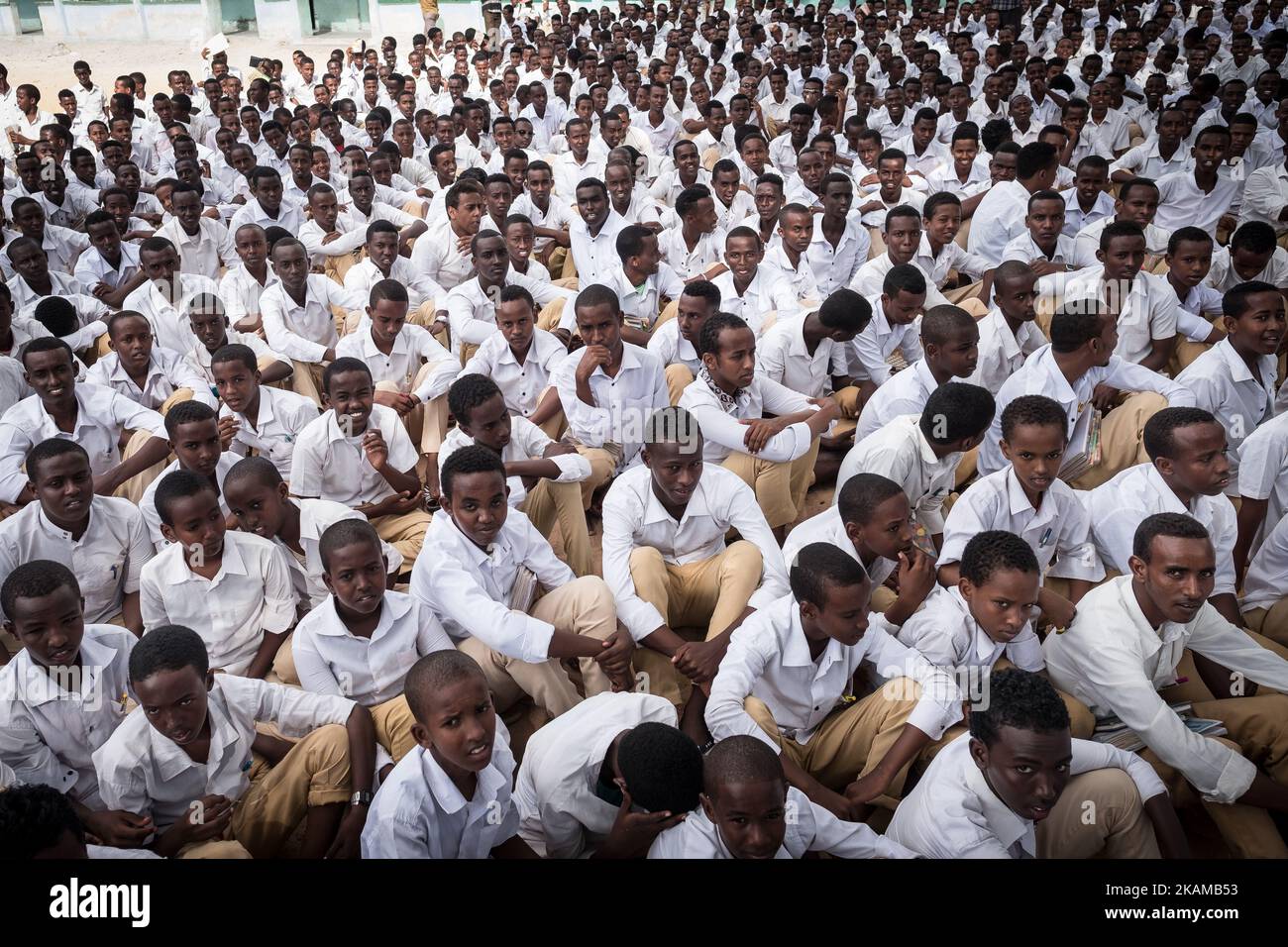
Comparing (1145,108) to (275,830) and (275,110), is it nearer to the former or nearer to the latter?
(275,110)

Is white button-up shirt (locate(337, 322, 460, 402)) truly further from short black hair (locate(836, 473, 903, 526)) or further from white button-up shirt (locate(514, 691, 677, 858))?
white button-up shirt (locate(514, 691, 677, 858))

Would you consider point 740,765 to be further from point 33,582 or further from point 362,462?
point 362,462

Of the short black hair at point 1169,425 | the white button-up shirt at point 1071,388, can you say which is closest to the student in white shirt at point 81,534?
the white button-up shirt at point 1071,388

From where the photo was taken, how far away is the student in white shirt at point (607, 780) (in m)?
2.46

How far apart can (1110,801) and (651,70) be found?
10584 millimetres

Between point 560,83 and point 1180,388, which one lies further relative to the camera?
point 560,83

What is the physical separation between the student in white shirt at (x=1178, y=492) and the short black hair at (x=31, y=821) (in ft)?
11.3

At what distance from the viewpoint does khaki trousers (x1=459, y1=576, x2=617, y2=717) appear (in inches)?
131

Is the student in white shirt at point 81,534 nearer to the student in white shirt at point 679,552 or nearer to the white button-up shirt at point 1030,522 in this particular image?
the student in white shirt at point 679,552

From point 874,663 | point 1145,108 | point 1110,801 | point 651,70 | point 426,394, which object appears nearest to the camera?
point 1110,801

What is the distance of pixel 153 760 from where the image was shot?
2711 millimetres

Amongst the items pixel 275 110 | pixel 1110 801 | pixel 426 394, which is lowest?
pixel 1110 801
